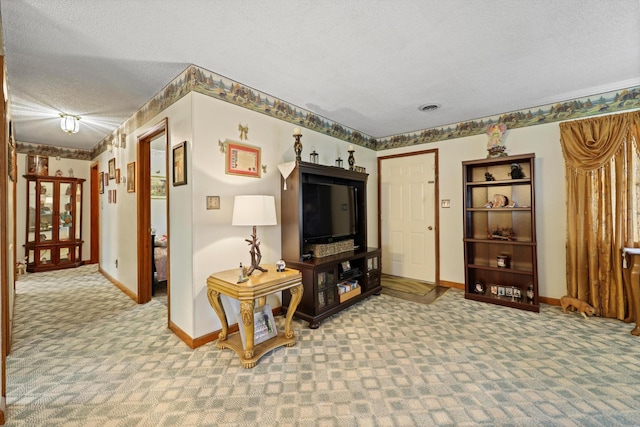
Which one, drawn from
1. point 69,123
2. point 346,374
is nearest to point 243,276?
point 346,374

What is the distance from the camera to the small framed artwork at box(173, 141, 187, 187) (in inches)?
95.7

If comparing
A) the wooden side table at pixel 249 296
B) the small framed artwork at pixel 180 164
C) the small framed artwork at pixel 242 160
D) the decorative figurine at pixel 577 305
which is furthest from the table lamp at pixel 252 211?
the decorative figurine at pixel 577 305

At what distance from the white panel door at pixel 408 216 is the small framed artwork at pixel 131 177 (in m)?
3.69

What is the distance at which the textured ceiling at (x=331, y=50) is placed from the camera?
1764 mm

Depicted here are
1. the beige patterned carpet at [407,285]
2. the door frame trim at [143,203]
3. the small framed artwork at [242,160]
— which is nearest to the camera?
the small framed artwork at [242,160]

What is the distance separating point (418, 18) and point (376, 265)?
2.79 metres

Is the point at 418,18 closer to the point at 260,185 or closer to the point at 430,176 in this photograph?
the point at 260,185

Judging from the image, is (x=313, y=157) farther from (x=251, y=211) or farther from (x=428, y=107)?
(x=428, y=107)

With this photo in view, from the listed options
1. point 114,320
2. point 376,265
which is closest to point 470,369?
point 376,265

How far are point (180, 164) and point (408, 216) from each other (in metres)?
3.45

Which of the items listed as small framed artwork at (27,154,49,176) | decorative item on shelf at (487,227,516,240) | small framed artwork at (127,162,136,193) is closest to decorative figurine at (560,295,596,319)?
decorative item on shelf at (487,227,516,240)

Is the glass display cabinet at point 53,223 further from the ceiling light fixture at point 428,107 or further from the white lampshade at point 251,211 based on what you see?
the ceiling light fixture at point 428,107

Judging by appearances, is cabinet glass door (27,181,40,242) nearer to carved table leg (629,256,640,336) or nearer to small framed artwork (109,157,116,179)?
small framed artwork (109,157,116,179)

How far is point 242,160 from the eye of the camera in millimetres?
2707
